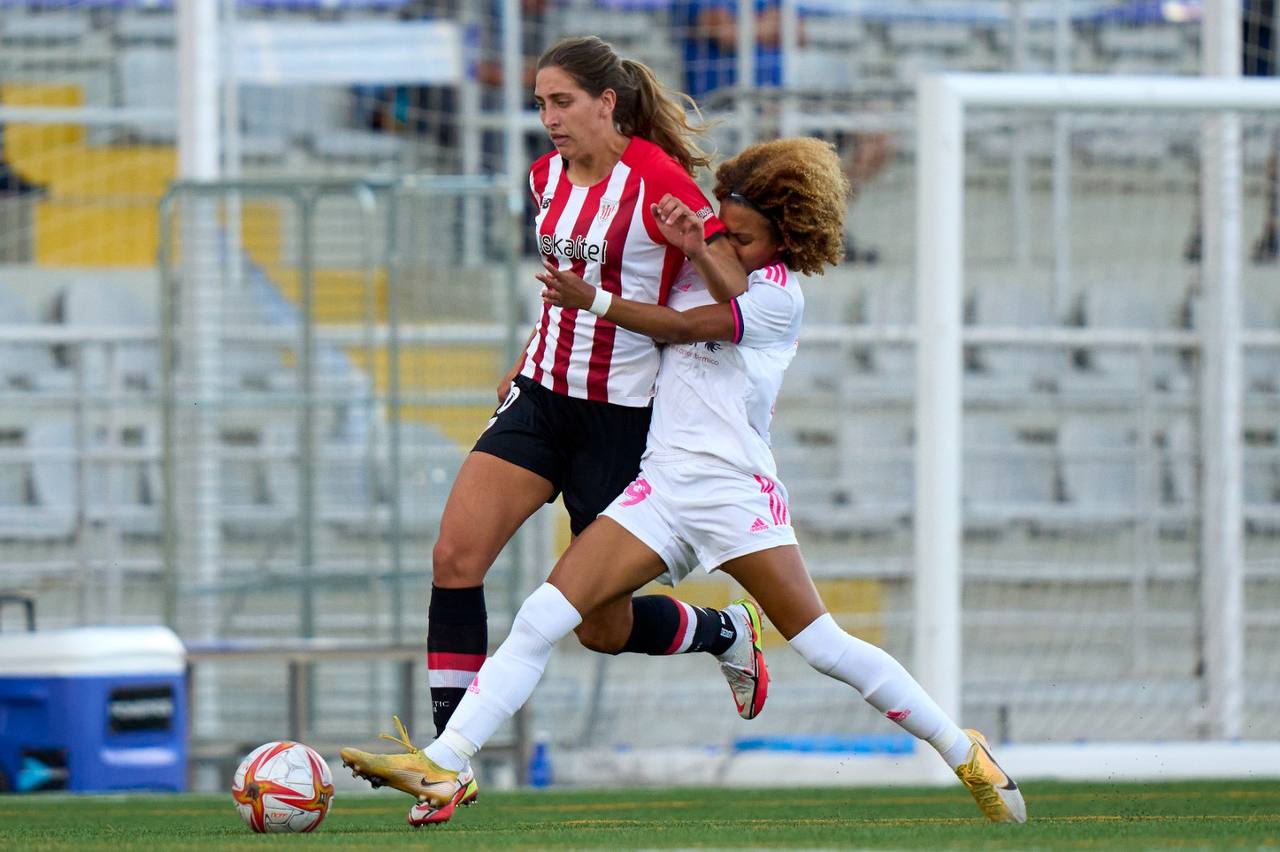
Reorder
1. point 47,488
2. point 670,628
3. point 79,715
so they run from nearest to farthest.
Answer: point 670,628, point 79,715, point 47,488

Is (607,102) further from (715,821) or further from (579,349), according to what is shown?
(715,821)

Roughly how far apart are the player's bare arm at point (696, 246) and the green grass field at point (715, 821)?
4.25 ft

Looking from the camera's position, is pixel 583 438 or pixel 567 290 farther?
pixel 583 438

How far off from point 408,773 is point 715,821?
1.43m

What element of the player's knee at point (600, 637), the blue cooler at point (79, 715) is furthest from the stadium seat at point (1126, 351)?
the player's knee at point (600, 637)

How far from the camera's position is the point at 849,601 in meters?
9.77

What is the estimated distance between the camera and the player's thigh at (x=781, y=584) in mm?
4762

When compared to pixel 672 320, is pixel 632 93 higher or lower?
higher

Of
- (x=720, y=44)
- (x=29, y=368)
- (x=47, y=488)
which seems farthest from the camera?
(x=720, y=44)

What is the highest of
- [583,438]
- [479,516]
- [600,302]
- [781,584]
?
[600,302]

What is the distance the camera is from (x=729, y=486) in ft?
15.6

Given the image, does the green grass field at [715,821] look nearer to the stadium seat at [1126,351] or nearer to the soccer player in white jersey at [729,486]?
the soccer player in white jersey at [729,486]

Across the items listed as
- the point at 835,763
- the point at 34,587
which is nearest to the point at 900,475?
the point at 835,763

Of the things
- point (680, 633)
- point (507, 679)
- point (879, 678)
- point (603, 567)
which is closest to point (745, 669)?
point (680, 633)
